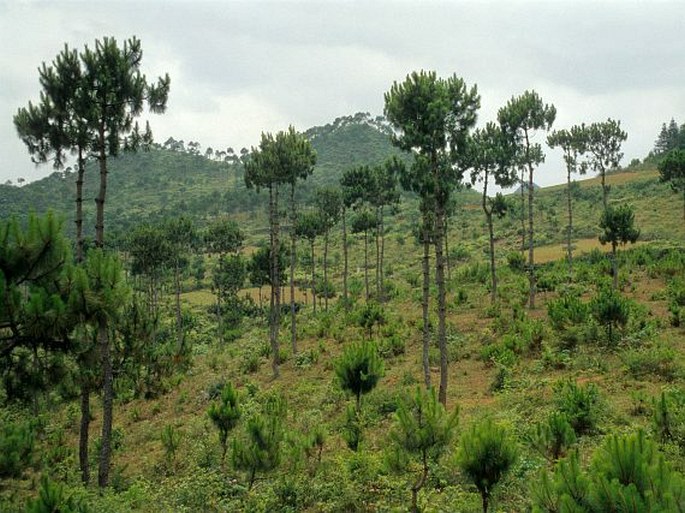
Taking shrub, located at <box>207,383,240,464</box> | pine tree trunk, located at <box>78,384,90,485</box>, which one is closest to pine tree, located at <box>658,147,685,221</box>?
shrub, located at <box>207,383,240,464</box>

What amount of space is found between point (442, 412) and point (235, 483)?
588 cm

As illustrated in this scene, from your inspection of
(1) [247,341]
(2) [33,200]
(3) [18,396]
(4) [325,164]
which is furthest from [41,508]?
(4) [325,164]

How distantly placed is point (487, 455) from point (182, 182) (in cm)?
13486

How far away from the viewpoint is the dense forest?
697 cm

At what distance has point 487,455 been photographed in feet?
22.0

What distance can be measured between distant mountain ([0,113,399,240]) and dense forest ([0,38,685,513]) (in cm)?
6266

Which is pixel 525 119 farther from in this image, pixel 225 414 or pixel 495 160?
pixel 225 414

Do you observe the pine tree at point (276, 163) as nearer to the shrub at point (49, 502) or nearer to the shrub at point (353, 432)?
the shrub at point (353, 432)

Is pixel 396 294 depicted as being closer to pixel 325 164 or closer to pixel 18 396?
pixel 18 396

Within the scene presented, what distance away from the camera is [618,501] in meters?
4.06

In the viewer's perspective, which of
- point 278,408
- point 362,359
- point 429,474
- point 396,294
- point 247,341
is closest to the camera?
point 429,474

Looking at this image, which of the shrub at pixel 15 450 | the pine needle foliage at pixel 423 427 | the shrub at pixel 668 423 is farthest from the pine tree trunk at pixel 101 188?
the shrub at pixel 668 423

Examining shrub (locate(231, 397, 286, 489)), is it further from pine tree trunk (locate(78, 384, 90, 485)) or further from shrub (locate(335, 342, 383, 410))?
pine tree trunk (locate(78, 384, 90, 485))

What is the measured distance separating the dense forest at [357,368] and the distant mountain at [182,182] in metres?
62.7
